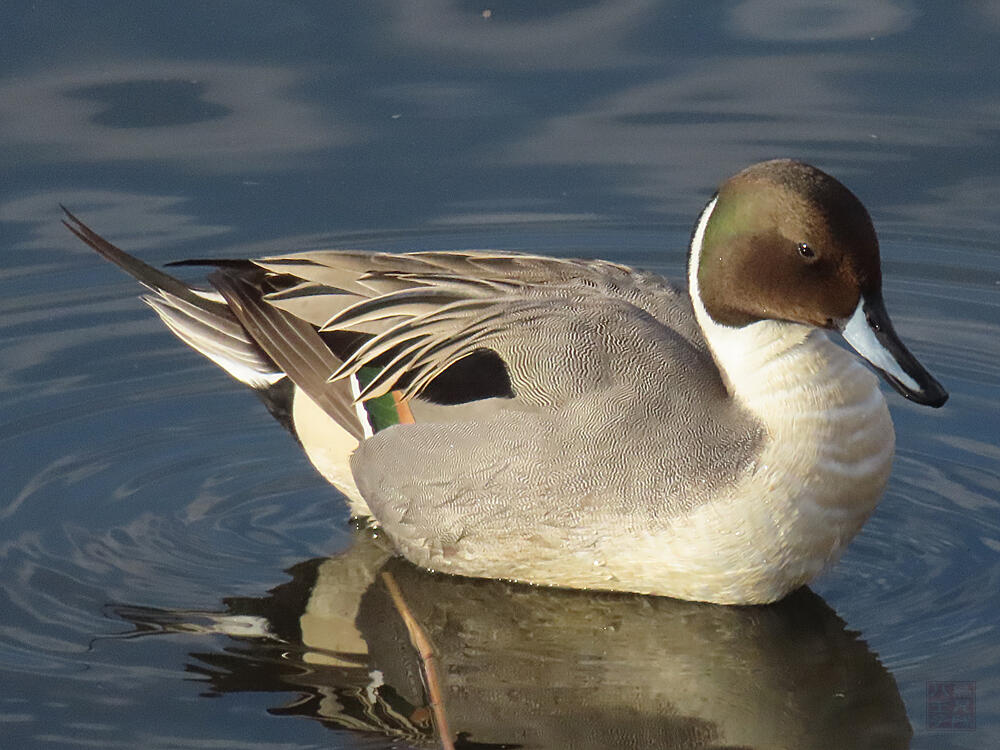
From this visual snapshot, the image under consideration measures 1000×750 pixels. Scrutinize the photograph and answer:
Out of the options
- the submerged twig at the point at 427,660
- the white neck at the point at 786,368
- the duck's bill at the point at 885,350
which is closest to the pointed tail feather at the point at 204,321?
the submerged twig at the point at 427,660

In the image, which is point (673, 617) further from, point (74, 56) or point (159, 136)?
point (74, 56)

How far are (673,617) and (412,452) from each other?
908mm

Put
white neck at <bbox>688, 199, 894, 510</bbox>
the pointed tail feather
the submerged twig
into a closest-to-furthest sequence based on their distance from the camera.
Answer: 1. the submerged twig
2. white neck at <bbox>688, 199, 894, 510</bbox>
3. the pointed tail feather

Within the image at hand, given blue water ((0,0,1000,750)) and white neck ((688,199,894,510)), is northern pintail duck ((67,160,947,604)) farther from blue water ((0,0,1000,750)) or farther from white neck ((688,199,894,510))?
blue water ((0,0,1000,750))

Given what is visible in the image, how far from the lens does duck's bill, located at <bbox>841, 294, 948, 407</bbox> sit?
4973 mm

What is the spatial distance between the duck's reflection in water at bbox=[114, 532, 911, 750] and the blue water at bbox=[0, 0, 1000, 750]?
12 millimetres

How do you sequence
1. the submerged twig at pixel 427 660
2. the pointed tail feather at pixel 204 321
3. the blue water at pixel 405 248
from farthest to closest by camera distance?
1. the pointed tail feather at pixel 204 321
2. the blue water at pixel 405 248
3. the submerged twig at pixel 427 660

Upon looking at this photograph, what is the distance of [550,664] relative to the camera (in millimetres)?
5113

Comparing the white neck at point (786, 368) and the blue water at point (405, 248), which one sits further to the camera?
the white neck at point (786, 368)

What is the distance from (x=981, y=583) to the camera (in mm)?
5414

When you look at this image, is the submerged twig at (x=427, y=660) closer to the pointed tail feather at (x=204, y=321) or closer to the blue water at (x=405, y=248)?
the blue water at (x=405, y=248)

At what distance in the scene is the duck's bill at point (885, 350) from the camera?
4.97 metres

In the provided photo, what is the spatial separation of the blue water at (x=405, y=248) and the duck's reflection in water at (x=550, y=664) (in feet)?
0.04

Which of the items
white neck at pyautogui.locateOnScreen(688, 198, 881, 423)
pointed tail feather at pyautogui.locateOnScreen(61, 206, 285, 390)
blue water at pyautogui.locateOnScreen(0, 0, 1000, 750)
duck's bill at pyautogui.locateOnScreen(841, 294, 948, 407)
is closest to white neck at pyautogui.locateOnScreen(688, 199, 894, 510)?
white neck at pyautogui.locateOnScreen(688, 198, 881, 423)
